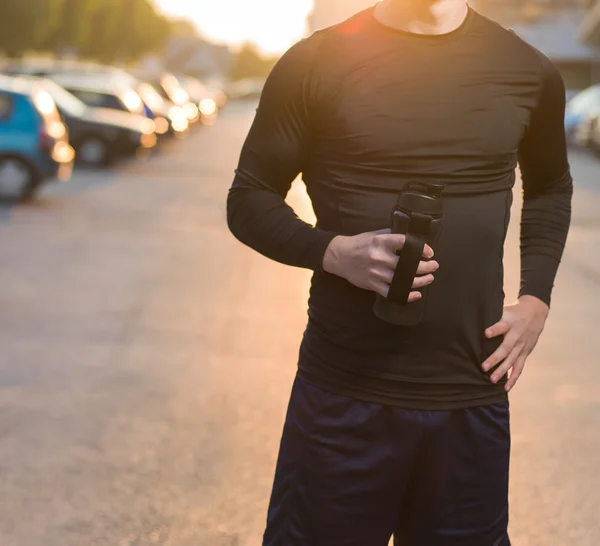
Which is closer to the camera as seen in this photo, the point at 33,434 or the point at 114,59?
the point at 33,434

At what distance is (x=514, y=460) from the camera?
455 cm

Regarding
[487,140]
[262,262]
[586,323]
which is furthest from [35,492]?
[262,262]

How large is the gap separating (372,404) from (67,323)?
206 inches

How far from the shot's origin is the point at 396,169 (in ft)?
6.02

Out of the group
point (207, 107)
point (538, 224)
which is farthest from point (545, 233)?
point (207, 107)

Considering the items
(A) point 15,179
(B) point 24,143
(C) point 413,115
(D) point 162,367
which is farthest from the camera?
(B) point 24,143

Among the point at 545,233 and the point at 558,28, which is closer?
the point at 545,233

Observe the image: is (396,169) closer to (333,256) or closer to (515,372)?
(333,256)

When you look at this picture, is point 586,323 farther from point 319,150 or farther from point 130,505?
point 319,150

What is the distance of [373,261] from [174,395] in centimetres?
A: 365

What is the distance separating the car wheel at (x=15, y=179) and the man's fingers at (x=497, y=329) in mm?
12228

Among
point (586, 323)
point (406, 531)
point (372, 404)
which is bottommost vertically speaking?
point (586, 323)

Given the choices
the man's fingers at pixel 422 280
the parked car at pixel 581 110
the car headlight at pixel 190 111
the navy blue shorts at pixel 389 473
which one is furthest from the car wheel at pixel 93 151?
the man's fingers at pixel 422 280

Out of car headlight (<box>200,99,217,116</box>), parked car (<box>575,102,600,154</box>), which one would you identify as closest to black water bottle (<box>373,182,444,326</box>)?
parked car (<box>575,102,600,154</box>)
